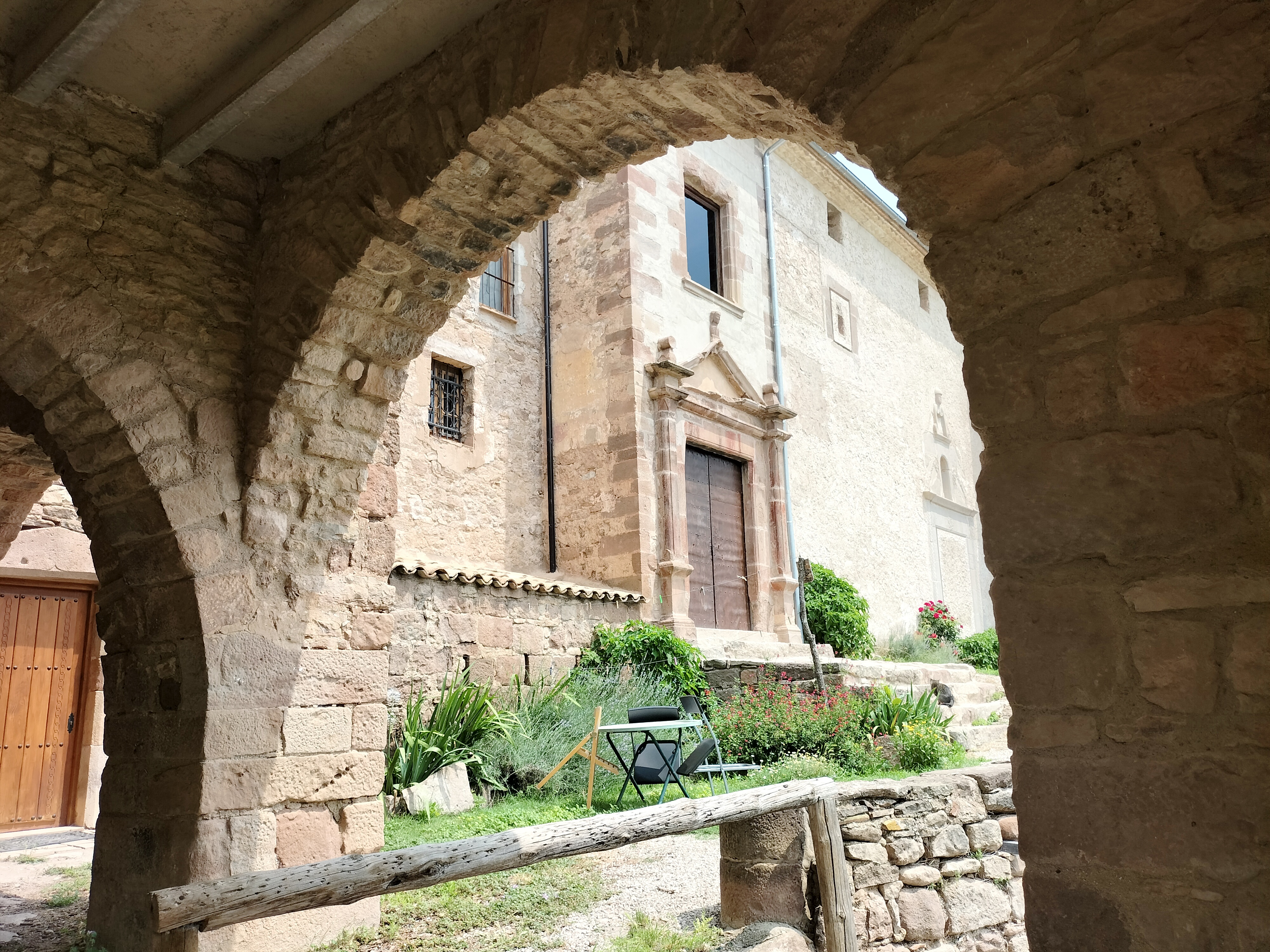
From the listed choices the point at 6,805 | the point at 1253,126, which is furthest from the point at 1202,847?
the point at 6,805

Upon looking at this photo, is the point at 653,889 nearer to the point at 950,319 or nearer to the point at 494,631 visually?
the point at 494,631

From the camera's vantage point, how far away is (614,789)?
629 centimetres

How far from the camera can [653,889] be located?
470 centimetres

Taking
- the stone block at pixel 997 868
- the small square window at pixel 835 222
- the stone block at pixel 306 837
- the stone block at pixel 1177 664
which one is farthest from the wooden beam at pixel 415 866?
the small square window at pixel 835 222

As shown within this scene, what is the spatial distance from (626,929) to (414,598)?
10.7 ft

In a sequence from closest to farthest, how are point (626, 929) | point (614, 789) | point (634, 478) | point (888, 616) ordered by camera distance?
point (626, 929) < point (614, 789) < point (634, 478) < point (888, 616)

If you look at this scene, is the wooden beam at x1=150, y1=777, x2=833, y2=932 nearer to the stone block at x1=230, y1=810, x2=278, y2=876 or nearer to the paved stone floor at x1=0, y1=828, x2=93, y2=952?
the stone block at x1=230, y1=810, x2=278, y2=876

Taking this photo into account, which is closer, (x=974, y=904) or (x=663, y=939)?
(x=663, y=939)

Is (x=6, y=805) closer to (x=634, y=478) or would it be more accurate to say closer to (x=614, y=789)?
(x=614, y=789)

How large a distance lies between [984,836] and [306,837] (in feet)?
11.2

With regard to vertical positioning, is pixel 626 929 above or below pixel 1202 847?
below

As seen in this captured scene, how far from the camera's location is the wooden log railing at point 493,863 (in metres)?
2.38

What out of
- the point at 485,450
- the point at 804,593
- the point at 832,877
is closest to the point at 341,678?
the point at 832,877

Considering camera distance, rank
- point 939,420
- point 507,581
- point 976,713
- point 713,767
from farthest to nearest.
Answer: point 939,420 → point 976,713 → point 507,581 → point 713,767
